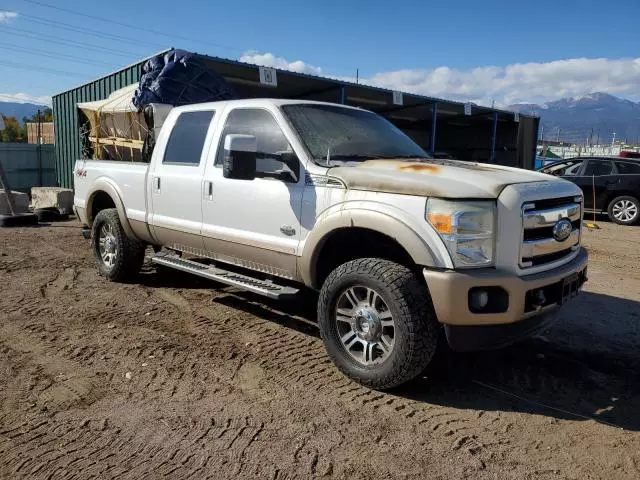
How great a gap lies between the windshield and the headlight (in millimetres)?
1141

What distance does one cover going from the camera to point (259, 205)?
4398 millimetres

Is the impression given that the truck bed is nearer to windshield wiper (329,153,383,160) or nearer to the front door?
the front door

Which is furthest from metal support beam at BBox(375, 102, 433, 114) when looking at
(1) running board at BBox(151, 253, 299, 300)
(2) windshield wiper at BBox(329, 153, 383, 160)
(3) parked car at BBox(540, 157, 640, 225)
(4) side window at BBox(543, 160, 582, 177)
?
(2) windshield wiper at BBox(329, 153, 383, 160)

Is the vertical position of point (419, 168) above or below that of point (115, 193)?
above

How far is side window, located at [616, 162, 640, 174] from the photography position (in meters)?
12.7

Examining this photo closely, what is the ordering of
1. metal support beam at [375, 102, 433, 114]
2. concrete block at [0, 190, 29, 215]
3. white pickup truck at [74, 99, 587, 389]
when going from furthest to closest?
metal support beam at [375, 102, 433, 114]
concrete block at [0, 190, 29, 215]
white pickup truck at [74, 99, 587, 389]

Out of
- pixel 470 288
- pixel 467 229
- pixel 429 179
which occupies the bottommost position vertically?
pixel 470 288

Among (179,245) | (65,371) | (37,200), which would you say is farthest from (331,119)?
(37,200)

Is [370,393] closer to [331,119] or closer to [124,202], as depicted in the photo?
[331,119]

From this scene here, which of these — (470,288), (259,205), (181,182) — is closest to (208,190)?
(181,182)

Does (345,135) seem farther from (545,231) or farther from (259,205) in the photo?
(545,231)

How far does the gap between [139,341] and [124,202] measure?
1997 mm

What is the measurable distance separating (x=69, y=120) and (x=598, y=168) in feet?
47.1

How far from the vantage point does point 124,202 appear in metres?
5.98
